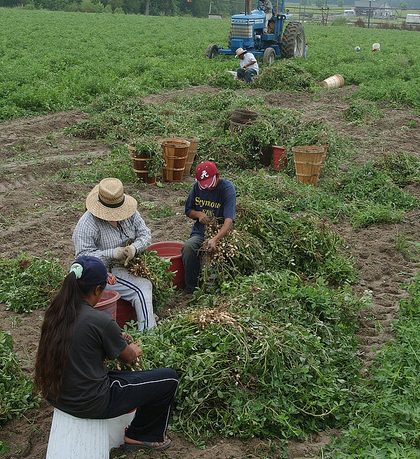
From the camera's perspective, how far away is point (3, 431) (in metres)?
5.17

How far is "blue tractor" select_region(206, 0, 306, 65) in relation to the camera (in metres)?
24.2

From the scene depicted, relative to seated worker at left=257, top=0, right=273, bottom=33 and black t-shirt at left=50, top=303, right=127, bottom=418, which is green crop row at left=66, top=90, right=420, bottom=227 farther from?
seated worker at left=257, top=0, right=273, bottom=33

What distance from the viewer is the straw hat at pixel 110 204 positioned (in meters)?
6.29

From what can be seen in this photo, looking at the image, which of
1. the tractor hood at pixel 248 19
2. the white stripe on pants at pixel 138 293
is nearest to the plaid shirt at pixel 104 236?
the white stripe on pants at pixel 138 293

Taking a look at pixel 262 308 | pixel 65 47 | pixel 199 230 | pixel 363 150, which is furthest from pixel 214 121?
pixel 65 47

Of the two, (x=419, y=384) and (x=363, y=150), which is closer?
(x=419, y=384)

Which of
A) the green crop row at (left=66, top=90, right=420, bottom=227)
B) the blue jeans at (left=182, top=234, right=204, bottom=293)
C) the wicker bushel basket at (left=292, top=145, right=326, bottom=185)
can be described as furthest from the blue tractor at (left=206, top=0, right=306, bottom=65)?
the blue jeans at (left=182, top=234, right=204, bottom=293)

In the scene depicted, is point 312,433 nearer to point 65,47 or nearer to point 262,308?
point 262,308

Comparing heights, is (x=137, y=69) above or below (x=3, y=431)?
below

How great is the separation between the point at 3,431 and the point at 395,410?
8.97 feet

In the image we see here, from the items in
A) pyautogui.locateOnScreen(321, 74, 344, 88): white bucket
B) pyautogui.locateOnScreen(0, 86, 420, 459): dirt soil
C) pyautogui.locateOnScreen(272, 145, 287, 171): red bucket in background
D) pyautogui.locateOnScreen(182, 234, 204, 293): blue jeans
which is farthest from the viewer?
pyautogui.locateOnScreen(321, 74, 344, 88): white bucket

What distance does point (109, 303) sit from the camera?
592 centimetres

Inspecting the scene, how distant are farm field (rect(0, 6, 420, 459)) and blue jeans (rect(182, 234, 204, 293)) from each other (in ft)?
0.91

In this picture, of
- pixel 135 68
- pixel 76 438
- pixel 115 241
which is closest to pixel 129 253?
pixel 115 241
